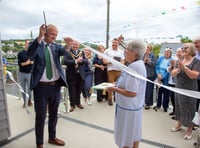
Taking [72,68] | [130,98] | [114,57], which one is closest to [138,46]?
[130,98]

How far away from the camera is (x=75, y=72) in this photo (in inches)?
140

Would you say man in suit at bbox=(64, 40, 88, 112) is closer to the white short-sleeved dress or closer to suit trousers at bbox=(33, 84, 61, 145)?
suit trousers at bbox=(33, 84, 61, 145)

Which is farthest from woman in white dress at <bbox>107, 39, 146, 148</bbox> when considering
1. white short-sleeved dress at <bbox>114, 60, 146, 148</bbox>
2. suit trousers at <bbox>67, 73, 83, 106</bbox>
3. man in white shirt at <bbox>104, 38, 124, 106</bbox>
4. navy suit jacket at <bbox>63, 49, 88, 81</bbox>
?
man in white shirt at <bbox>104, 38, 124, 106</bbox>

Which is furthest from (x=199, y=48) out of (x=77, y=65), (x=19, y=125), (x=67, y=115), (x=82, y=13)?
(x=19, y=125)

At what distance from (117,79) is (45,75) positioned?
0.81 meters

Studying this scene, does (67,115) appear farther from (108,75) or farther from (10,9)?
(10,9)

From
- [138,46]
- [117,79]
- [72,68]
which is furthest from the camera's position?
[72,68]

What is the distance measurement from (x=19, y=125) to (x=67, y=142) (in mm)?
981

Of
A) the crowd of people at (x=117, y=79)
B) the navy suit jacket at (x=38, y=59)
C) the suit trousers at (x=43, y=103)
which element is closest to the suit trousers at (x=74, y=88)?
the crowd of people at (x=117, y=79)

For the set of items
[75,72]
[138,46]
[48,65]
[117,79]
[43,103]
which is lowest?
[43,103]

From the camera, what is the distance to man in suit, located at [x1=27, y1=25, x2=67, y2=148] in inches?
77.9

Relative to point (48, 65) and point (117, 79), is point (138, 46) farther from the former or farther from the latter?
point (48, 65)

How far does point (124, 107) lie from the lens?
1533 millimetres

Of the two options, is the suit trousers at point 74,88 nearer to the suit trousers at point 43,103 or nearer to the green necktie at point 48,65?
the suit trousers at point 43,103
